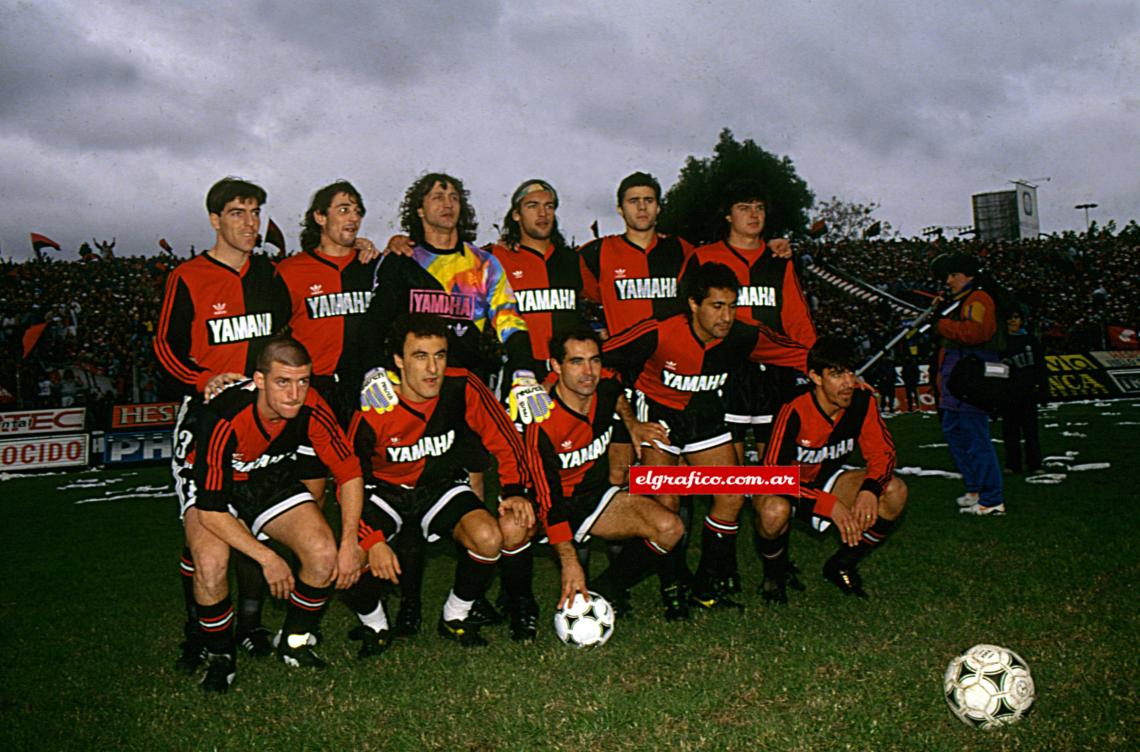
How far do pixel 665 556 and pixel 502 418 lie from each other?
4.28 feet

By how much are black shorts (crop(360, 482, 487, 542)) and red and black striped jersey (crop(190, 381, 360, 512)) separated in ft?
1.36

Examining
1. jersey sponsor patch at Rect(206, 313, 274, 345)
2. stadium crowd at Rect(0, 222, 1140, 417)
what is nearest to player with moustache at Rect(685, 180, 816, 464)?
jersey sponsor patch at Rect(206, 313, 274, 345)

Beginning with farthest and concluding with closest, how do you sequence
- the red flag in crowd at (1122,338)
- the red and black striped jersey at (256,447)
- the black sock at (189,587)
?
1. the red flag in crowd at (1122,338)
2. the black sock at (189,587)
3. the red and black striped jersey at (256,447)

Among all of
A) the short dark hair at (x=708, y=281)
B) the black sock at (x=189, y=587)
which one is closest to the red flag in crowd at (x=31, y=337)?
the black sock at (x=189, y=587)

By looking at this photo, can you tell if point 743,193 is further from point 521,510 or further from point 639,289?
point 521,510

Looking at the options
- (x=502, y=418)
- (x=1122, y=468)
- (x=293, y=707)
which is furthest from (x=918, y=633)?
(x=1122, y=468)

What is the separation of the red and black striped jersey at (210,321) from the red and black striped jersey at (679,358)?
2.19 meters

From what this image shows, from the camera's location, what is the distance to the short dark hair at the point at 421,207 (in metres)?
5.56

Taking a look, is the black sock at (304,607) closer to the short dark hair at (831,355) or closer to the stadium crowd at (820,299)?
the short dark hair at (831,355)

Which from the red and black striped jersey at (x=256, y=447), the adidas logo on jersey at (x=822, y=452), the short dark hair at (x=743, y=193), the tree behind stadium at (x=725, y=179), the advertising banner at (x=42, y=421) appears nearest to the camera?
the red and black striped jersey at (x=256, y=447)

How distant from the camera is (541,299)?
19.5 ft

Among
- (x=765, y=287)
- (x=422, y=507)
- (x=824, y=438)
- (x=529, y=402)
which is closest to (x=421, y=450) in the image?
(x=422, y=507)

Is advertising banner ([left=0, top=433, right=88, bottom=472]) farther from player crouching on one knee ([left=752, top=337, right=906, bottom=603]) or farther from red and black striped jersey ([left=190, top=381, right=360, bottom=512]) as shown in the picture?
player crouching on one knee ([left=752, top=337, right=906, bottom=603])

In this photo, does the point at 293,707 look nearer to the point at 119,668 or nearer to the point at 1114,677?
the point at 119,668
